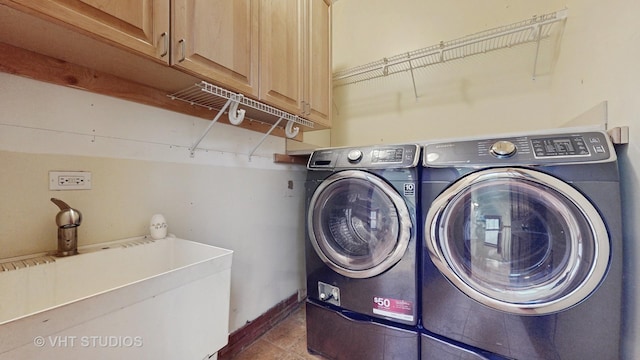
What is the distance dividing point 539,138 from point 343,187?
→ 0.89 metres

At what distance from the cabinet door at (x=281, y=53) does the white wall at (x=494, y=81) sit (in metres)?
1.00

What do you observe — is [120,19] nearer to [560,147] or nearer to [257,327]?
[560,147]

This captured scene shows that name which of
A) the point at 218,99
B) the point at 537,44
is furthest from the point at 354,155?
the point at 537,44

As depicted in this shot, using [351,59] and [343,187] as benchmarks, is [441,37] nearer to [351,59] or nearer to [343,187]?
[351,59]

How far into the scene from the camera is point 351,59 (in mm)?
2367

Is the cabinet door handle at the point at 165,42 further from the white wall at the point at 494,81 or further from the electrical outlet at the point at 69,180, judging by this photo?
the white wall at the point at 494,81

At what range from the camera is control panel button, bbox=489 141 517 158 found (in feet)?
3.24

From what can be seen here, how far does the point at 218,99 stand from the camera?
3.97 ft

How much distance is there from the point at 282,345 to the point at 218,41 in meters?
1.75

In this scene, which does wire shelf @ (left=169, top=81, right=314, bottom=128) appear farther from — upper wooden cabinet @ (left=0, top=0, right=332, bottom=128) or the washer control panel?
the washer control panel

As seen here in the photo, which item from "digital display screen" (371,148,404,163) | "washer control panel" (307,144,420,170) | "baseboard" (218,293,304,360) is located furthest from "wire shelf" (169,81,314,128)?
"baseboard" (218,293,304,360)

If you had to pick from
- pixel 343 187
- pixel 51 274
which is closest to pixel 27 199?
pixel 51 274

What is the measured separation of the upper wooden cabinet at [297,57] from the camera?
4.20 feet

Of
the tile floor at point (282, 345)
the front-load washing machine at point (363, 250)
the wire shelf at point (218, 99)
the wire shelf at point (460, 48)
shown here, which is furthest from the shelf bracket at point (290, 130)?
the tile floor at point (282, 345)
